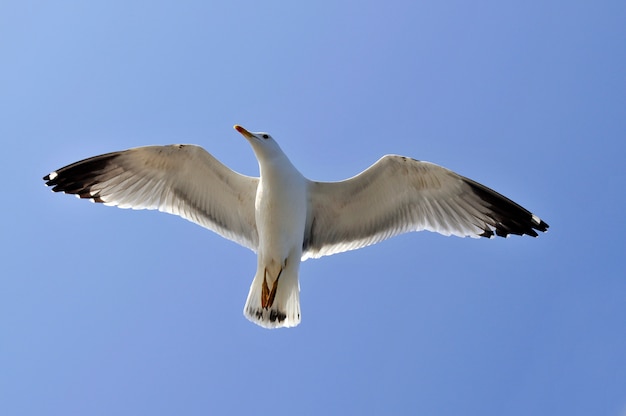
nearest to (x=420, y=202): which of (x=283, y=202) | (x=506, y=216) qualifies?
(x=506, y=216)

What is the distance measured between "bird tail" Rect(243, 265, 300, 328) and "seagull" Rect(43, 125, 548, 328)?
0.01m

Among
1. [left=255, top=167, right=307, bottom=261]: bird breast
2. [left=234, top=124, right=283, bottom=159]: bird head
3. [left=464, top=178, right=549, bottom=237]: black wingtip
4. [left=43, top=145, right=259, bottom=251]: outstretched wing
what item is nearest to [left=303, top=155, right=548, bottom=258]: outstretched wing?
[left=464, top=178, right=549, bottom=237]: black wingtip

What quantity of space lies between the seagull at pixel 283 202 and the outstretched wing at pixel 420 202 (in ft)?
0.03

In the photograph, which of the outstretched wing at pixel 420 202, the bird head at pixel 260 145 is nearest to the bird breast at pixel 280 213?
the bird head at pixel 260 145

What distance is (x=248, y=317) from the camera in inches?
305

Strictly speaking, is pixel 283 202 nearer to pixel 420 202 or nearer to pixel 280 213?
pixel 280 213

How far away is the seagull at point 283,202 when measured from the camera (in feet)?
25.0

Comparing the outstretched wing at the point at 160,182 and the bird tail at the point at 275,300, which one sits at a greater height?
the outstretched wing at the point at 160,182

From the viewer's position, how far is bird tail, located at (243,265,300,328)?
772 centimetres

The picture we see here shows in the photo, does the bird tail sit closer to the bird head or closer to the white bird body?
the white bird body

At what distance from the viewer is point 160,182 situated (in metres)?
8.09

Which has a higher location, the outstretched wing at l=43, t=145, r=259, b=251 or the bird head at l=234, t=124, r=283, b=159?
the bird head at l=234, t=124, r=283, b=159

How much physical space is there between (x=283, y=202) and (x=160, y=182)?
147 cm

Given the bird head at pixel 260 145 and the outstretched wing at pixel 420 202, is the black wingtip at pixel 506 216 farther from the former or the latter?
the bird head at pixel 260 145
